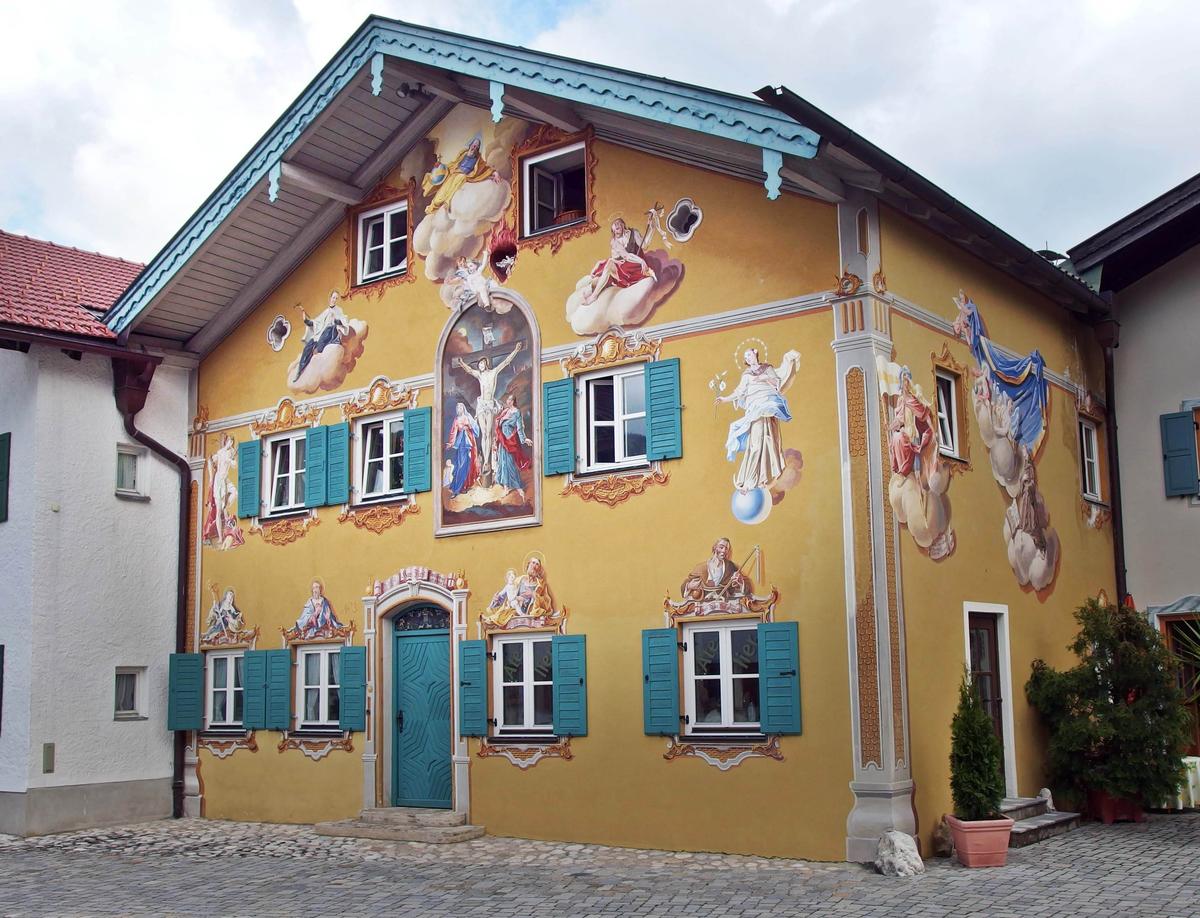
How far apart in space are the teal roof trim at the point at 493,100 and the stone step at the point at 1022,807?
6.23 meters

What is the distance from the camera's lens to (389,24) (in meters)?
14.4

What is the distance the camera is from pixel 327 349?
15.9m

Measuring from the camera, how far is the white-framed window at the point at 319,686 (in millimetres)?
15266

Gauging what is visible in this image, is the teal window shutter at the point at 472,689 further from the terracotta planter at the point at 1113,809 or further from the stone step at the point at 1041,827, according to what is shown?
the terracotta planter at the point at 1113,809

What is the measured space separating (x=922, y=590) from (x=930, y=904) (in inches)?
123

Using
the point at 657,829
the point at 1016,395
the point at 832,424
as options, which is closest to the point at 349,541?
the point at 657,829

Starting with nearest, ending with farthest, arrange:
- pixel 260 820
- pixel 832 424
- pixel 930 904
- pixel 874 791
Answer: pixel 930 904 < pixel 874 791 < pixel 832 424 < pixel 260 820

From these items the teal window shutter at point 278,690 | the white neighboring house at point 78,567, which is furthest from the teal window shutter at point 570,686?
the white neighboring house at point 78,567

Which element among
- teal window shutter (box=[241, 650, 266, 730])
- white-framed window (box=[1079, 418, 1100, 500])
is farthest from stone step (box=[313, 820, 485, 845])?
white-framed window (box=[1079, 418, 1100, 500])

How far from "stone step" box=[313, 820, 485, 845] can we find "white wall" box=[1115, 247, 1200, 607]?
8417mm

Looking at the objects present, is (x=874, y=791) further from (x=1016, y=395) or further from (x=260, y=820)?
(x=260, y=820)

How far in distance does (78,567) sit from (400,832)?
5.22m

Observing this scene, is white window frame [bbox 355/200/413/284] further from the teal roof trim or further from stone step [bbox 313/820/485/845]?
stone step [bbox 313/820/485/845]

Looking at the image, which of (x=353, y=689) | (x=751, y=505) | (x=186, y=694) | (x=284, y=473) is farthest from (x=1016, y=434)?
(x=186, y=694)
